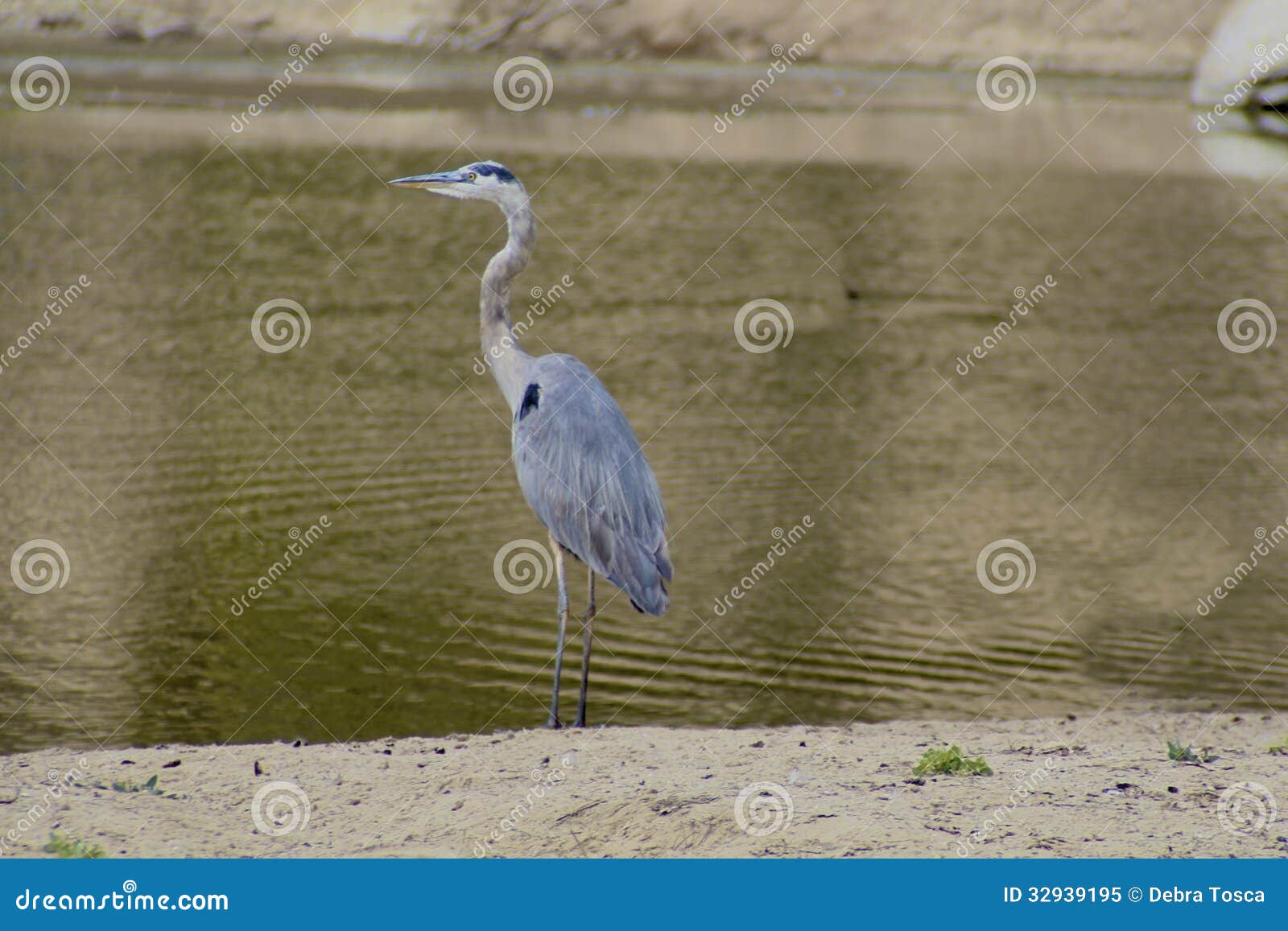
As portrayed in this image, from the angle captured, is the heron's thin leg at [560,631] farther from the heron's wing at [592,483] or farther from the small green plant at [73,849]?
the small green plant at [73,849]

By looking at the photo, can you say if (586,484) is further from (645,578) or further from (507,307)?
(507,307)

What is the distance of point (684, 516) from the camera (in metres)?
11.9

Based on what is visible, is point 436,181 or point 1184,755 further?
point 436,181

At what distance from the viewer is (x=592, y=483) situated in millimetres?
8125

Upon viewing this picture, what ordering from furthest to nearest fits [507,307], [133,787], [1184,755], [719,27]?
1. [719,27]
2. [507,307]
3. [1184,755]
4. [133,787]

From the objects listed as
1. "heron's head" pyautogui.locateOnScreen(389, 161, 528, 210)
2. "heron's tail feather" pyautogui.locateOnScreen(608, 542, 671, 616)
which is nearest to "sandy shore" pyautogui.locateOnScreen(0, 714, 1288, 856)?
"heron's tail feather" pyautogui.locateOnScreen(608, 542, 671, 616)

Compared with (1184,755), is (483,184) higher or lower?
higher

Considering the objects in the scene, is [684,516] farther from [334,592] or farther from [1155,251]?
[1155,251]

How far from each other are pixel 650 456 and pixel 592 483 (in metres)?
5.08

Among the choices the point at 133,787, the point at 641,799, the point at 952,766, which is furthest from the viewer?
the point at 952,766

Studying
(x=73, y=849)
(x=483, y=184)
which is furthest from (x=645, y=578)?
(x=73, y=849)

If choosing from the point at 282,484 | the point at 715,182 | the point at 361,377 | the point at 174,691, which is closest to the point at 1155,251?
the point at 715,182

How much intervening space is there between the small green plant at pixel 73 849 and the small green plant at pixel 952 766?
3.48 metres

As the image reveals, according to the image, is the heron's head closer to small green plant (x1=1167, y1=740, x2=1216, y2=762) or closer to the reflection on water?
the reflection on water
